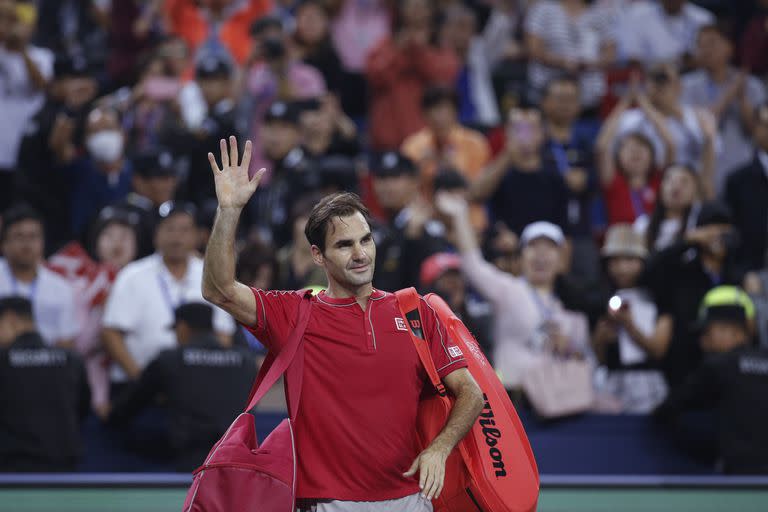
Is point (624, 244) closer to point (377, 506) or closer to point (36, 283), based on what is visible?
point (36, 283)

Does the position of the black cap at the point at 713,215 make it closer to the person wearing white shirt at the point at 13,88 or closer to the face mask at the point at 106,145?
the face mask at the point at 106,145

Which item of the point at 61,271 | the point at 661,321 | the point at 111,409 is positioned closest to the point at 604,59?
the point at 661,321

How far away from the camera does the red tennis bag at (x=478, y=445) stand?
4602 millimetres

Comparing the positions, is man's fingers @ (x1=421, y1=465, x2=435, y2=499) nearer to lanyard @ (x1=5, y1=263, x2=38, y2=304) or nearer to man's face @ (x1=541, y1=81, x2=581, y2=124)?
lanyard @ (x1=5, y1=263, x2=38, y2=304)

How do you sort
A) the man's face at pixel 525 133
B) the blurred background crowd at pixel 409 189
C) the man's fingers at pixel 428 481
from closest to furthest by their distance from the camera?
the man's fingers at pixel 428 481 → the blurred background crowd at pixel 409 189 → the man's face at pixel 525 133

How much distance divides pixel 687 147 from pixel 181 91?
4.36m

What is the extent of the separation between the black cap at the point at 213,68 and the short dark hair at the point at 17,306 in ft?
11.5

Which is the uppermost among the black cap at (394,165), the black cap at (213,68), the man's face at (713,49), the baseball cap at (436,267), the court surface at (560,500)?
the black cap at (213,68)

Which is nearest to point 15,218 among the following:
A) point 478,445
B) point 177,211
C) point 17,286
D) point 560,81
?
point 17,286

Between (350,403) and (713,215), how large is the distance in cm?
509

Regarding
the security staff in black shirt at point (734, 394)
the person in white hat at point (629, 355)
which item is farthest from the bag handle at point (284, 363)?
the person in white hat at point (629, 355)

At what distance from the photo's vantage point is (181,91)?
36.5 feet

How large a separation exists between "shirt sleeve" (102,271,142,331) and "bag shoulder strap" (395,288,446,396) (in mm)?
3819

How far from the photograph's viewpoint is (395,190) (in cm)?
935
